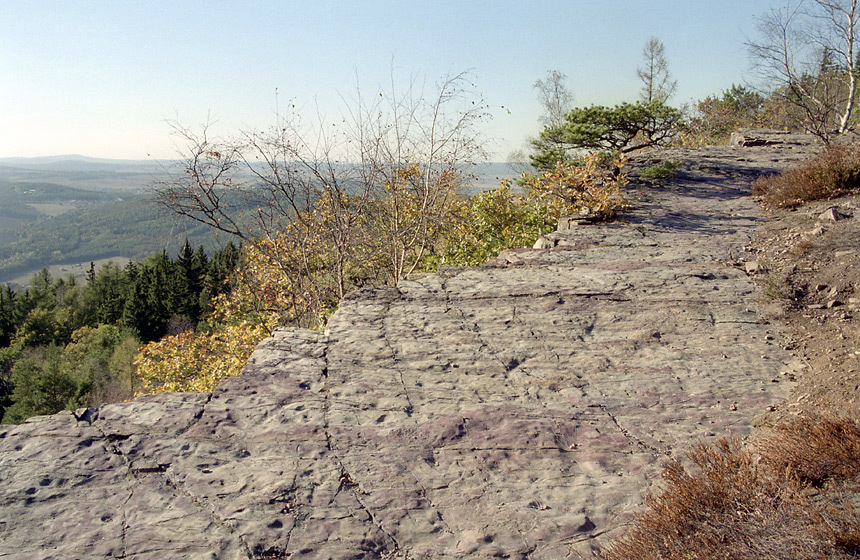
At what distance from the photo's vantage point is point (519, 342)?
14.0 feet

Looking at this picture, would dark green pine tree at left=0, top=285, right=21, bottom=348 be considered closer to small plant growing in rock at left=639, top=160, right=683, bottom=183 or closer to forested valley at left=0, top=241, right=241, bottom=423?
forested valley at left=0, top=241, right=241, bottom=423

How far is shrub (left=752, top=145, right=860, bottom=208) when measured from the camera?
7289 mm

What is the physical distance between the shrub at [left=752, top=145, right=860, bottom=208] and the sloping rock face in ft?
Answer: 11.0

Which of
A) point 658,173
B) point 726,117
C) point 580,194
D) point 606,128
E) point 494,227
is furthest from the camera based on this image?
point 726,117

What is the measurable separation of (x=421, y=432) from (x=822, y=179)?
7391mm

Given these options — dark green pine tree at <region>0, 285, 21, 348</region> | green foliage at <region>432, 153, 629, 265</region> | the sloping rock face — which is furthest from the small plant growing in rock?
dark green pine tree at <region>0, 285, 21, 348</region>

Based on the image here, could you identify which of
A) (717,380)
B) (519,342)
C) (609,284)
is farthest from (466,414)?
(609,284)

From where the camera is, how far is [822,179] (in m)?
7.39

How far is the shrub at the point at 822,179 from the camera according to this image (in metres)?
7.29

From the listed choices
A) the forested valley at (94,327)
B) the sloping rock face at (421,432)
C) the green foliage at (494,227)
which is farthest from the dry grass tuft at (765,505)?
the forested valley at (94,327)

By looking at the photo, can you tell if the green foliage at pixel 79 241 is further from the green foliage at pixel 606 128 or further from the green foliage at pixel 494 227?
the green foliage at pixel 494 227

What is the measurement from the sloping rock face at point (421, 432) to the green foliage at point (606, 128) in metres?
6.01

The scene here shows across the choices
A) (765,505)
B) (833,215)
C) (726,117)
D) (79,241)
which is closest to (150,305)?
(726,117)

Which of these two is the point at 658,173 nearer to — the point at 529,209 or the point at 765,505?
the point at 529,209
